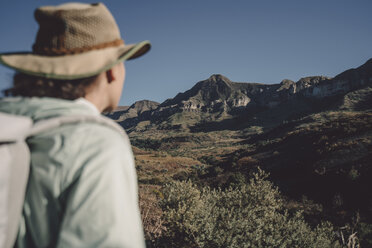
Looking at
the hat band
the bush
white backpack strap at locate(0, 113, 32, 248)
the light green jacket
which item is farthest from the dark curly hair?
the bush

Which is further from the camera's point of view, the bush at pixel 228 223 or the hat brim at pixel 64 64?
the bush at pixel 228 223

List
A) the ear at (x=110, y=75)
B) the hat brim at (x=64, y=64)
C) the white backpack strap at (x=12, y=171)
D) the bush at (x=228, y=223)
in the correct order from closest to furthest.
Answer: the white backpack strap at (x=12, y=171) < the hat brim at (x=64, y=64) < the ear at (x=110, y=75) < the bush at (x=228, y=223)

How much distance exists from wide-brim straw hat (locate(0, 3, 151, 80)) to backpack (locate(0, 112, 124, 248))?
14.4 inches

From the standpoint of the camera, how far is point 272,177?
35.8 m

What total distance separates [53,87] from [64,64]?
157 mm

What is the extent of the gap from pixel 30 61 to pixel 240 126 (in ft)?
543

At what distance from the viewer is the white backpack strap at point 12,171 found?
2.60 feet

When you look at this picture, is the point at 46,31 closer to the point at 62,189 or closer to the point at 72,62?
the point at 72,62

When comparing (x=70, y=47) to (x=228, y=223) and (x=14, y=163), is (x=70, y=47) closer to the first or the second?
(x=14, y=163)

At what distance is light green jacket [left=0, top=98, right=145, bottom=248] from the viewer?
2.60 feet

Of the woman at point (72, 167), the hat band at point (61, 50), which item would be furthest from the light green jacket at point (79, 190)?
the hat band at point (61, 50)

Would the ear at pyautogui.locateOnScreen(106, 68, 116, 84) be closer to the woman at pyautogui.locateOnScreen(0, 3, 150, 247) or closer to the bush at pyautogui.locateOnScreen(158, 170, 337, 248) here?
the woman at pyautogui.locateOnScreen(0, 3, 150, 247)

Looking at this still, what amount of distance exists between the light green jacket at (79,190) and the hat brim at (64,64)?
0.91 ft

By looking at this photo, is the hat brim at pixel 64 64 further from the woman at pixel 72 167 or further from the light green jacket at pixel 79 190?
the light green jacket at pixel 79 190
